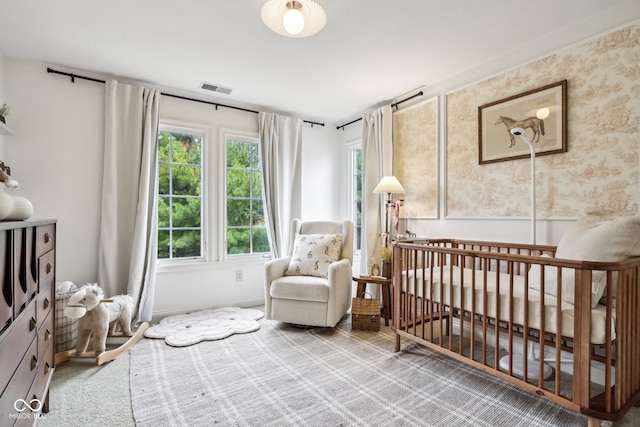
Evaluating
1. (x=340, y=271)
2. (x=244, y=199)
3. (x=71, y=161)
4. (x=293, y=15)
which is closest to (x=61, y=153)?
(x=71, y=161)

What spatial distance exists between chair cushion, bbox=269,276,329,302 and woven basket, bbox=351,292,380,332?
0.32 meters

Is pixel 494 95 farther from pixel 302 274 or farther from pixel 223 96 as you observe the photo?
pixel 223 96

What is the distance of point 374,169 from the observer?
3.55 meters

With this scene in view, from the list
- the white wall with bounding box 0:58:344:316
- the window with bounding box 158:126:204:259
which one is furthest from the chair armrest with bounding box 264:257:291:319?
the window with bounding box 158:126:204:259

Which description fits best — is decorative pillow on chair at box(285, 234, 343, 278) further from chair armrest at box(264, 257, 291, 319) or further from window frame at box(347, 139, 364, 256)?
window frame at box(347, 139, 364, 256)

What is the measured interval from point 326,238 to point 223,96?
1869 mm

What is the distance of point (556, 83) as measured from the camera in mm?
2176

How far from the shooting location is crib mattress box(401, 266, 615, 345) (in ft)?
4.75

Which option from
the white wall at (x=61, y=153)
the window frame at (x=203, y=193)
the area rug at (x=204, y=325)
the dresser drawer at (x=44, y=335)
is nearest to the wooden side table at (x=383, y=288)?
the area rug at (x=204, y=325)

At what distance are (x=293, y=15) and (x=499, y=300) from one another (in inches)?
75.7

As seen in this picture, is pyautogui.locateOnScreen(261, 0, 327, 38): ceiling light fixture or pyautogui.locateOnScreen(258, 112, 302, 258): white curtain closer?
pyautogui.locateOnScreen(261, 0, 327, 38): ceiling light fixture

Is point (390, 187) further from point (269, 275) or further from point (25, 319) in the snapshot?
point (25, 319)

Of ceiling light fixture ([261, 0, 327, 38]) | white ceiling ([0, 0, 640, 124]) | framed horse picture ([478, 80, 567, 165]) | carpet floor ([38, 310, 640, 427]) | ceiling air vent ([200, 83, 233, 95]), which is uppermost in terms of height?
ceiling air vent ([200, 83, 233, 95])

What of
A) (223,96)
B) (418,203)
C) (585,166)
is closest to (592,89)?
(585,166)
